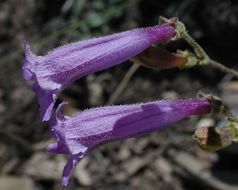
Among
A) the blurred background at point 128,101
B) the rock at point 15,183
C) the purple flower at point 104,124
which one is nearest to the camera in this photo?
the purple flower at point 104,124

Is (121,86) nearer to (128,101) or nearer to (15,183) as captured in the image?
(128,101)

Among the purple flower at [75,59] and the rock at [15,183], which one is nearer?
the purple flower at [75,59]

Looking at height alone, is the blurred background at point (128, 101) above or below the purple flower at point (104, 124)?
below

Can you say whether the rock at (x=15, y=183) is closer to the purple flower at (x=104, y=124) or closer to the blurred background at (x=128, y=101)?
the blurred background at (x=128, y=101)

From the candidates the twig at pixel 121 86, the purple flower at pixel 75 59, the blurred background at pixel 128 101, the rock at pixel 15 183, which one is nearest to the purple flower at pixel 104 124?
the purple flower at pixel 75 59

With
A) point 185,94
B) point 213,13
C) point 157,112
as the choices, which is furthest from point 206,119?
point 157,112

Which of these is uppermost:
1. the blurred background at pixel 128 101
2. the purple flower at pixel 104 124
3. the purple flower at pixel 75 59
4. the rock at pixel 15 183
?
the purple flower at pixel 75 59

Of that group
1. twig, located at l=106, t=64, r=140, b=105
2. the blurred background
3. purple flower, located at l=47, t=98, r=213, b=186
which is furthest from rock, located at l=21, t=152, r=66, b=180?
purple flower, located at l=47, t=98, r=213, b=186

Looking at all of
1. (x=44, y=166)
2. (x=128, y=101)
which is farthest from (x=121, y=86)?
(x=44, y=166)
